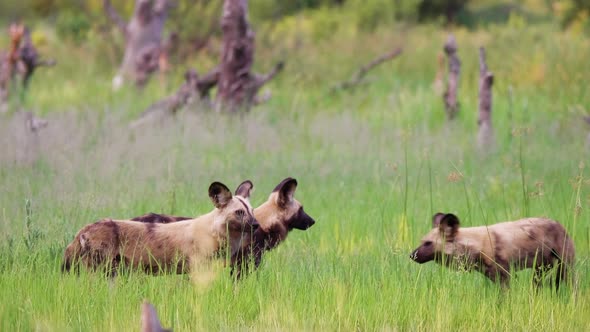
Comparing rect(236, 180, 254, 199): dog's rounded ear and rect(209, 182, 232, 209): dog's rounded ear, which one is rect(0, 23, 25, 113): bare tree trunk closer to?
rect(236, 180, 254, 199): dog's rounded ear

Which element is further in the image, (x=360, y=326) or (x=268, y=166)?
(x=268, y=166)

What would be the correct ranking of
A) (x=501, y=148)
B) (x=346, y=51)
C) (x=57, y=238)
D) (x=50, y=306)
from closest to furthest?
1. (x=50, y=306)
2. (x=57, y=238)
3. (x=501, y=148)
4. (x=346, y=51)

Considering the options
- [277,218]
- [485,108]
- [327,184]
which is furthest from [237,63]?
[277,218]

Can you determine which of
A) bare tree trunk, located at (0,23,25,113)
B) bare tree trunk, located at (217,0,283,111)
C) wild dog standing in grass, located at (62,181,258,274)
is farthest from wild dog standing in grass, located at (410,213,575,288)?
bare tree trunk, located at (0,23,25,113)

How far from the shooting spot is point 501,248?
22.5 feet

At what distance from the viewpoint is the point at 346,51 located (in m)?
22.3

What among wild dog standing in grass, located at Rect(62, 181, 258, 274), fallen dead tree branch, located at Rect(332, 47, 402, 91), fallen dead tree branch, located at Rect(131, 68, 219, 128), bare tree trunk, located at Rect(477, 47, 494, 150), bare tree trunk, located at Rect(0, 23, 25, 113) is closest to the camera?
wild dog standing in grass, located at Rect(62, 181, 258, 274)

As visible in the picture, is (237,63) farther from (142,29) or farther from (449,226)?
(449,226)

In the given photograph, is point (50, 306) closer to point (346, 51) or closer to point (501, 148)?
point (501, 148)

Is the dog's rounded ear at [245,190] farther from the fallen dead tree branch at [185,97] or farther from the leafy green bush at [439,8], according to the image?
the leafy green bush at [439,8]

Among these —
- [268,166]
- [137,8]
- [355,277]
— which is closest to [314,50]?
[137,8]

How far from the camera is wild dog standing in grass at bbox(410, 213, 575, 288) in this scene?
6.84m

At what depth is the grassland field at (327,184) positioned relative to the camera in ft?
20.9

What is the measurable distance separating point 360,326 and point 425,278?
2.20ft
